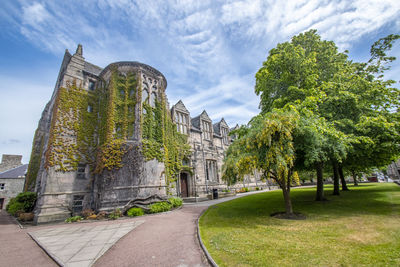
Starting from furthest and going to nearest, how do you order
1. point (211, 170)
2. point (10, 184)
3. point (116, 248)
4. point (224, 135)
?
point (224, 135), point (10, 184), point (211, 170), point (116, 248)

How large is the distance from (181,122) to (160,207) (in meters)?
13.6

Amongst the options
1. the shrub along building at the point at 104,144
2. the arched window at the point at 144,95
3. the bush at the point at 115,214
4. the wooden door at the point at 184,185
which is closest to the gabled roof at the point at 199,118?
the shrub along building at the point at 104,144

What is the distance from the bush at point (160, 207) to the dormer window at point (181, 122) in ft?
38.7

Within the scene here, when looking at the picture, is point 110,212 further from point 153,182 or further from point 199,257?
point 199,257

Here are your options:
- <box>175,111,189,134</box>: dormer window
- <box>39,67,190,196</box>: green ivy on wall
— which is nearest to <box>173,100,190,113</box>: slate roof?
<box>175,111,189,134</box>: dormer window

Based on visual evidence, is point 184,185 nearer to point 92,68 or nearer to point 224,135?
point 224,135

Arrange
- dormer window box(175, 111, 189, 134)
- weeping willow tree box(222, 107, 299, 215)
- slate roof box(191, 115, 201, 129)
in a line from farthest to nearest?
1. slate roof box(191, 115, 201, 129)
2. dormer window box(175, 111, 189, 134)
3. weeping willow tree box(222, 107, 299, 215)

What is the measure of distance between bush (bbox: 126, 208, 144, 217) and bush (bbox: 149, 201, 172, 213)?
0.75 m

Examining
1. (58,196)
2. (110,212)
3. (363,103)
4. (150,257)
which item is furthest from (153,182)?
(363,103)

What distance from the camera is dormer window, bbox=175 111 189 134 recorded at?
83.4ft

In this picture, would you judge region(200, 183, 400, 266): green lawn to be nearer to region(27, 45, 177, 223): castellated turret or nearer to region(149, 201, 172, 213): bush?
region(149, 201, 172, 213): bush

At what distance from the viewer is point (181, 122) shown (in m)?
25.8

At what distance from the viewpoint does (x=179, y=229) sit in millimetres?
9055

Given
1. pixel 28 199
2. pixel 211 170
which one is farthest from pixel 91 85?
pixel 211 170
